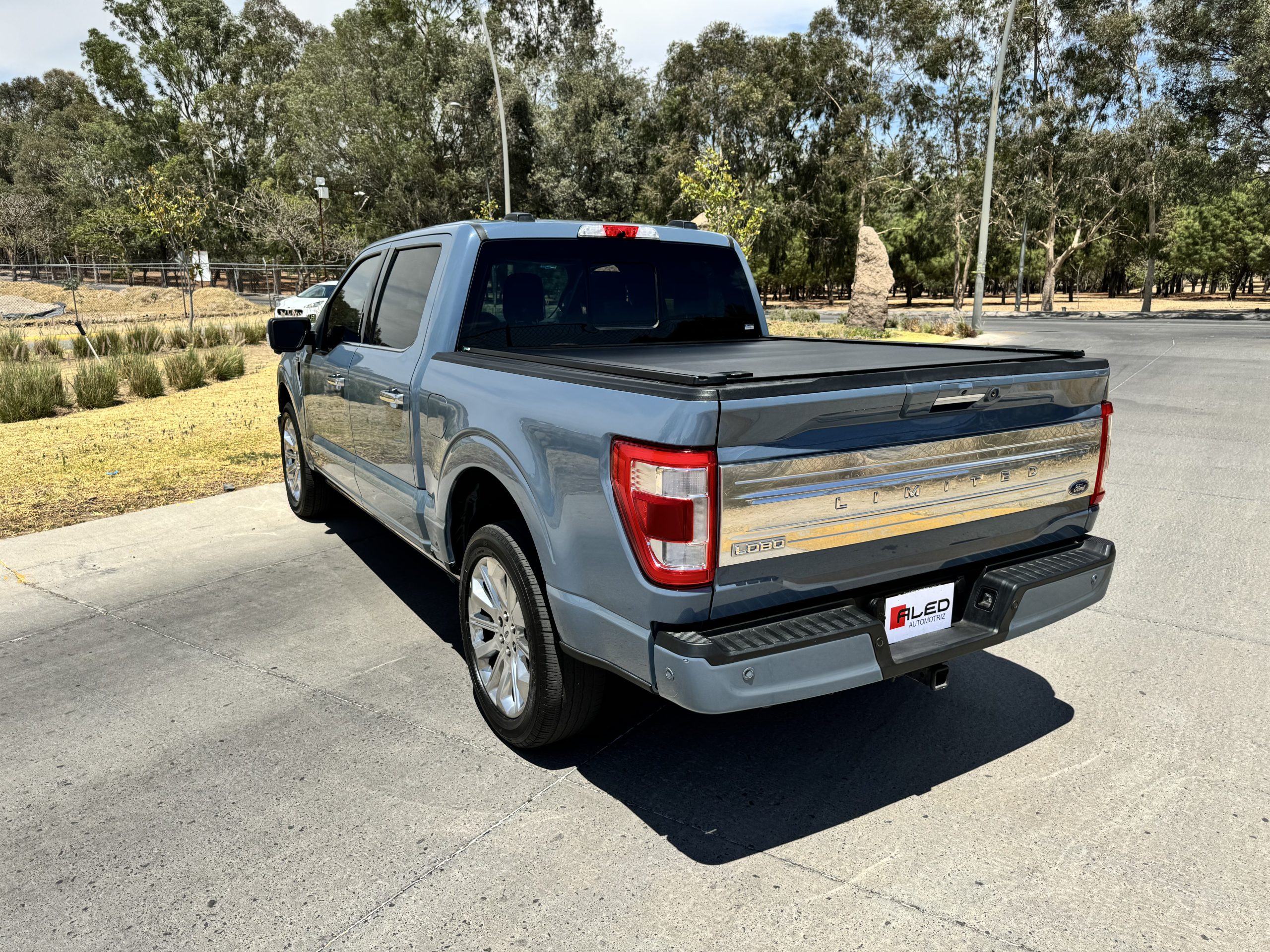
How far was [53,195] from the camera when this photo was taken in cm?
7250

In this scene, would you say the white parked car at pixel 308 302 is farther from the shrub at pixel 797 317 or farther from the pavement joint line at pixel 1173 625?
the pavement joint line at pixel 1173 625

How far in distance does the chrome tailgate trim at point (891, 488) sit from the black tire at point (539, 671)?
2.76 feet

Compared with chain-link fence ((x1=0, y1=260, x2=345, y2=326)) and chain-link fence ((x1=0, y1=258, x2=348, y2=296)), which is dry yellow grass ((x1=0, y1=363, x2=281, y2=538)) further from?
chain-link fence ((x1=0, y1=258, x2=348, y2=296))

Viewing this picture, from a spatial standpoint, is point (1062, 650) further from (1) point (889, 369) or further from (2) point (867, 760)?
(1) point (889, 369)

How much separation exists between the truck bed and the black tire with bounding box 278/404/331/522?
9.90 ft

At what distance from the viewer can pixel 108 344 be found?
17.9 meters

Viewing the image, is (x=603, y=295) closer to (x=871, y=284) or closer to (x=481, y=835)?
(x=481, y=835)

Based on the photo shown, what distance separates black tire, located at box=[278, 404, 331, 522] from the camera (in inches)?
256

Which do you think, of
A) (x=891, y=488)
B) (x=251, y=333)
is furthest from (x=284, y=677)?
(x=251, y=333)

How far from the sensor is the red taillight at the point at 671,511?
2490 millimetres

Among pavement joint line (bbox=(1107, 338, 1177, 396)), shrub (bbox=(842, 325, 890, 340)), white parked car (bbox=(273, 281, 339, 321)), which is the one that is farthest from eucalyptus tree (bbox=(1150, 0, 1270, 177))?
white parked car (bbox=(273, 281, 339, 321))

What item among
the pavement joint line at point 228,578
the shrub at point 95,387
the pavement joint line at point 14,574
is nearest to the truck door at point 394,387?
the pavement joint line at point 228,578

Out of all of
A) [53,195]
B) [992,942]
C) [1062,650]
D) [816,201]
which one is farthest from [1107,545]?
[53,195]

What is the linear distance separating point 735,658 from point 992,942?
1041 mm
